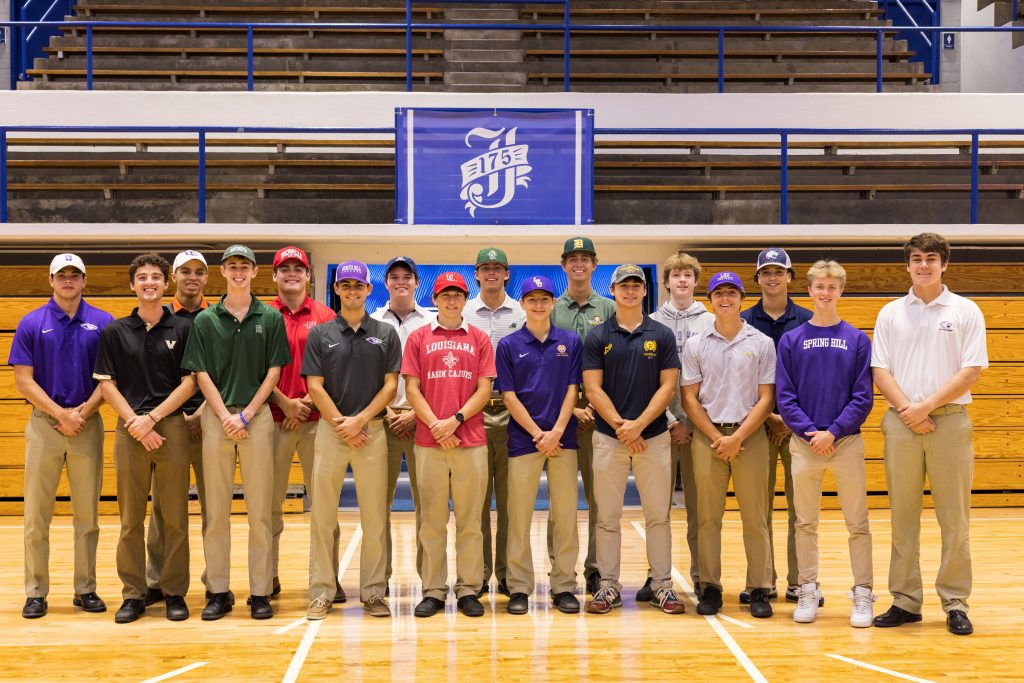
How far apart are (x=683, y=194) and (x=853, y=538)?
6822 millimetres

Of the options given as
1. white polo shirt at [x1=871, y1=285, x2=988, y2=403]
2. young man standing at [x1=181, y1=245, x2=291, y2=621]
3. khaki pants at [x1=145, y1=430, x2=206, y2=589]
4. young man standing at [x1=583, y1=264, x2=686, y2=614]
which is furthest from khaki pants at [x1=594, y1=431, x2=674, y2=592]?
khaki pants at [x1=145, y1=430, x2=206, y2=589]

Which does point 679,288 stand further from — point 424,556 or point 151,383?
point 151,383

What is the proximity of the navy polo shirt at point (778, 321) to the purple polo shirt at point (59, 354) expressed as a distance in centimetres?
372

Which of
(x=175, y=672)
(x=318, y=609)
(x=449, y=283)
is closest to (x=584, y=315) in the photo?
(x=449, y=283)

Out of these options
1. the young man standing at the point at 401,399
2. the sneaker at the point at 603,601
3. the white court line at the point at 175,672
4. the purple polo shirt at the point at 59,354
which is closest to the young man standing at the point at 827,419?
the sneaker at the point at 603,601

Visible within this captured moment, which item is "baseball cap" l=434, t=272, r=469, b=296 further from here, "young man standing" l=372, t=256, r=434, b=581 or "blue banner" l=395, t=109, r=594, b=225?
"blue banner" l=395, t=109, r=594, b=225

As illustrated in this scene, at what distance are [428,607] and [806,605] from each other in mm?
2015

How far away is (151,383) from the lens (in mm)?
5297

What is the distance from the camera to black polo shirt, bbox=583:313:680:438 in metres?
5.32

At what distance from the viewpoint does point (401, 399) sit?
5.91m

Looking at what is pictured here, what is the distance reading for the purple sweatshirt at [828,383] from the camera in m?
5.09

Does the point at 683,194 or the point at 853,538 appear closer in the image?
the point at 853,538

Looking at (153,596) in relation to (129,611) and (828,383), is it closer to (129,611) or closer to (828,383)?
(129,611)

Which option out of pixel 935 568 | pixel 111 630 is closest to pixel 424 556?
pixel 111 630
